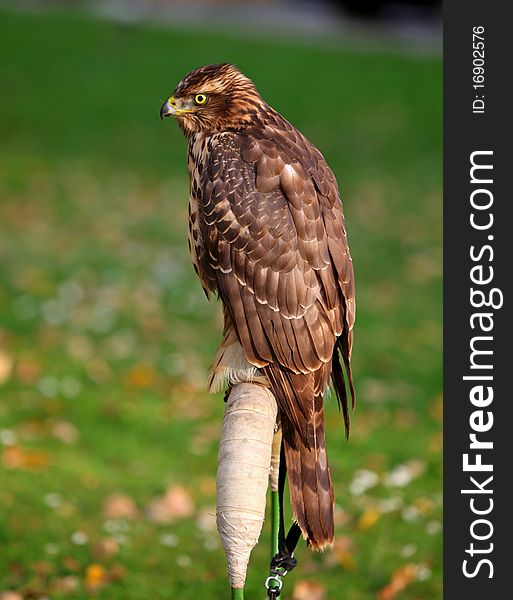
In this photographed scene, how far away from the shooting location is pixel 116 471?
549 centimetres

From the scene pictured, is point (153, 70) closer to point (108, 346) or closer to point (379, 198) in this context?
point (379, 198)

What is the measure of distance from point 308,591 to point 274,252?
1.87 m

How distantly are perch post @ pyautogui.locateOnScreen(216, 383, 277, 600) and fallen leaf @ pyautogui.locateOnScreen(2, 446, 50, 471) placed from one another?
270 centimetres

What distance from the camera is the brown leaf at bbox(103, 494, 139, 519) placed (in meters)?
4.92

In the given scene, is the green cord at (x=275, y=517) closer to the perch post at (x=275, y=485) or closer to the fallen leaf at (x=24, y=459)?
the perch post at (x=275, y=485)

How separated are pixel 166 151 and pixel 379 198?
291 centimetres

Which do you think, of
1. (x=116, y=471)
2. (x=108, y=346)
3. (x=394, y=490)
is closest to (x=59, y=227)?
(x=108, y=346)

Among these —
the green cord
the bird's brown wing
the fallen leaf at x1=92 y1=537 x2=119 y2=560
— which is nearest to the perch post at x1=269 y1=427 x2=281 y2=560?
the green cord

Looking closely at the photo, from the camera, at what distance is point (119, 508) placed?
496 centimetres

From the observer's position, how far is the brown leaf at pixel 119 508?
4.92 metres

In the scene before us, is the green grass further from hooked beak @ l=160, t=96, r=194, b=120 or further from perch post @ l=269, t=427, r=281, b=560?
hooked beak @ l=160, t=96, r=194, b=120

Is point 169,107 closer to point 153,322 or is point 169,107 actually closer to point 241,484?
Result: point 241,484

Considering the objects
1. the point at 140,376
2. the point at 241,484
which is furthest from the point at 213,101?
the point at 140,376

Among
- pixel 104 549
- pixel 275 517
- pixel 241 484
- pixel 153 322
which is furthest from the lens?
pixel 153 322
